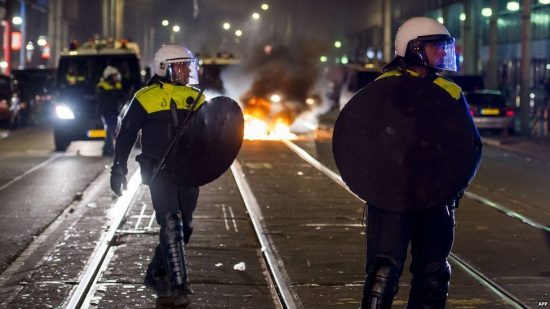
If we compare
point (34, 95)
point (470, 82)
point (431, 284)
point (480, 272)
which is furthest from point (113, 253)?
point (34, 95)

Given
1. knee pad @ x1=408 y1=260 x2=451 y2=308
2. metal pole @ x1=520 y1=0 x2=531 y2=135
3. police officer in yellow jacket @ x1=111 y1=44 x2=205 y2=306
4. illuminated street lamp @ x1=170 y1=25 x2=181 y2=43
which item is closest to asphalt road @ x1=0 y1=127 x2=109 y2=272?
police officer in yellow jacket @ x1=111 y1=44 x2=205 y2=306

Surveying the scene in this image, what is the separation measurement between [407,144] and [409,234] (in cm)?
54

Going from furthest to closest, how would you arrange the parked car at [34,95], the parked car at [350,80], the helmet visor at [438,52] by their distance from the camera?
the parked car at [350,80]
the parked car at [34,95]
the helmet visor at [438,52]

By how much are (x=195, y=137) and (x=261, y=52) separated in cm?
3924

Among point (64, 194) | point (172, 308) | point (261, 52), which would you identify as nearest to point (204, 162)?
point (172, 308)

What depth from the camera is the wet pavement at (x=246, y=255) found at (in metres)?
8.43

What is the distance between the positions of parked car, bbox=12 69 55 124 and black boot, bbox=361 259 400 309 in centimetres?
3353

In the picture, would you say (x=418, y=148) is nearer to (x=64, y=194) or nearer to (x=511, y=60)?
(x=64, y=194)

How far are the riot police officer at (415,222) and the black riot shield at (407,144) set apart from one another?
11 cm

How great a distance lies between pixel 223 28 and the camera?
4510 inches

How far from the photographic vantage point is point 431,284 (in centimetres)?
611

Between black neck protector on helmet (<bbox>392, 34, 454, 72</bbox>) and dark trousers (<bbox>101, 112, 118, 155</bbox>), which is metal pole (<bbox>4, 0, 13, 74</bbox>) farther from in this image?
black neck protector on helmet (<bbox>392, 34, 454, 72</bbox>)

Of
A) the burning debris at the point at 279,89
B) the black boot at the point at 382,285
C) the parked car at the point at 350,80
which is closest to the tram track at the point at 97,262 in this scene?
the black boot at the point at 382,285

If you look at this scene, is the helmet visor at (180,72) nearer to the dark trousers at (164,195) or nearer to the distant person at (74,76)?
the dark trousers at (164,195)
